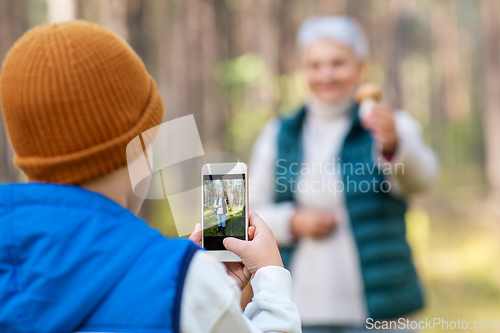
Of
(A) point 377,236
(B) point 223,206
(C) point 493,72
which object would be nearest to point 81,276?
(B) point 223,206

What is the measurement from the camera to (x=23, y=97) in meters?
0.76

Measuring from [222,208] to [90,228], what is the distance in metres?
0.28

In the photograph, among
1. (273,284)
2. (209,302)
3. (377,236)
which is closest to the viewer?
(209,302)

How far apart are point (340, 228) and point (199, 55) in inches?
374

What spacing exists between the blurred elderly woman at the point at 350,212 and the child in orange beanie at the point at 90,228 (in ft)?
4.09

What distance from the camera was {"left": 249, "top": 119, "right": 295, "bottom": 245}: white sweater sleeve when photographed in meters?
2.11

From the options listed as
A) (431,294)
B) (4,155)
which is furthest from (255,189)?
(4,155)

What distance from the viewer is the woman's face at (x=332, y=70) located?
2330 mm

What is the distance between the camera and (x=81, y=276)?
2.34 feet

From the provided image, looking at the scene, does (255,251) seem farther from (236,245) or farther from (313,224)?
(313,224)

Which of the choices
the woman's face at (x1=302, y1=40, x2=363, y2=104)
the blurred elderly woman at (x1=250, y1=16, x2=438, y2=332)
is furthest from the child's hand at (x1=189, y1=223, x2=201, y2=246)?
the woman's face at (x1=302, y1=40, x2=363, y2=104)

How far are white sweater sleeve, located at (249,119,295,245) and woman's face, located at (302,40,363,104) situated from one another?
1.02 ft

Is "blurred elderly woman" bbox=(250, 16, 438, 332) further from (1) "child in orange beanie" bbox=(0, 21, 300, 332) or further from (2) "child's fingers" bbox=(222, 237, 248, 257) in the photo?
(1) "child in orange beanie" bbox=(0, 21, 300, 332)

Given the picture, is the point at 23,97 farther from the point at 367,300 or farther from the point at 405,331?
the point at 405,331
